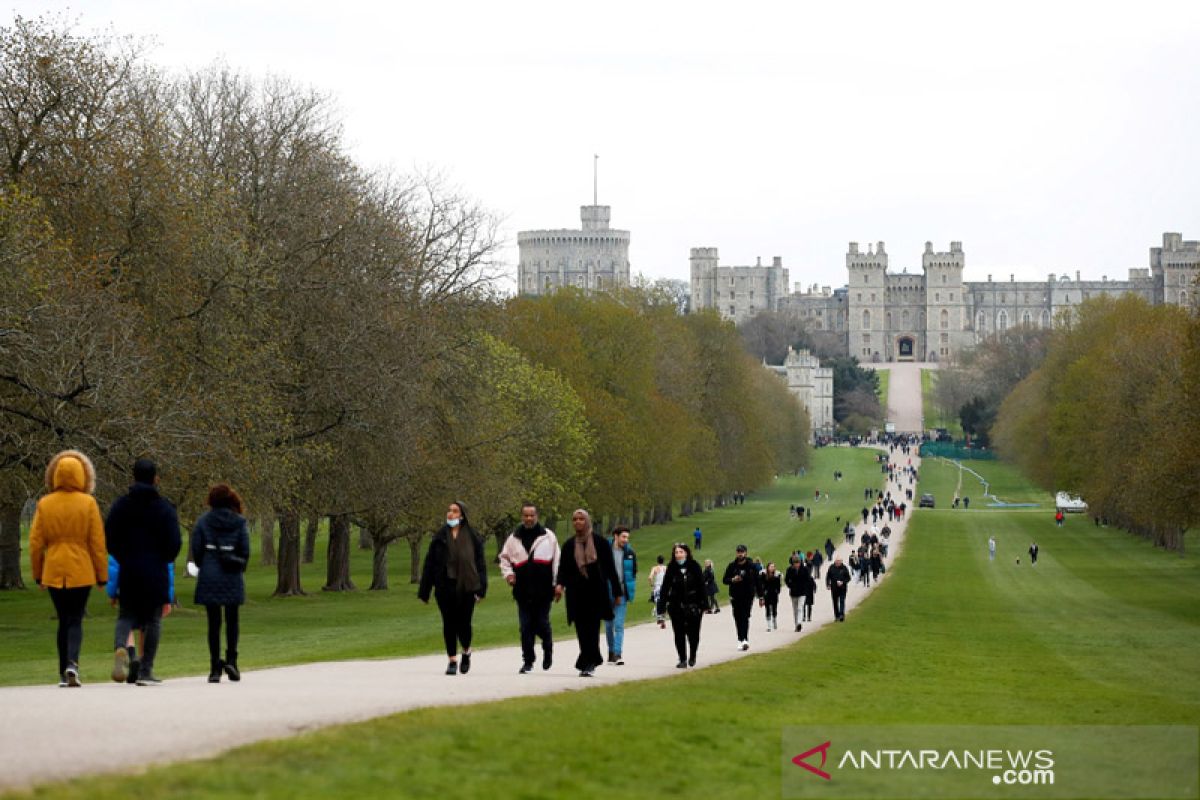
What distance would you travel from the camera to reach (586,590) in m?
18.8

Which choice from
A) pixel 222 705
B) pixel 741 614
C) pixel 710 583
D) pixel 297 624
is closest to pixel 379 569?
pixel 297 624

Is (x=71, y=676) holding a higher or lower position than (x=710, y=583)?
higher

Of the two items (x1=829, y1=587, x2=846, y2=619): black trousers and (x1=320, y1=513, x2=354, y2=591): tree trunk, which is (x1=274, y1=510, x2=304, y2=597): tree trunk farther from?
(x1=829, y1=587, x2=846, y2=619): black trousers

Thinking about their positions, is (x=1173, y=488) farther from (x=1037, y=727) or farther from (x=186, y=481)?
(x=1037, y=727)

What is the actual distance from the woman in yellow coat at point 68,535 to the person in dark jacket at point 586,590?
5.31 metres

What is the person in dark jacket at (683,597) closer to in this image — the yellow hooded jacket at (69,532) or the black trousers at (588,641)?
the black trousers at (588,641)

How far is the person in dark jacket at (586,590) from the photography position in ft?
61.5

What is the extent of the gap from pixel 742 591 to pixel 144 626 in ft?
42.9

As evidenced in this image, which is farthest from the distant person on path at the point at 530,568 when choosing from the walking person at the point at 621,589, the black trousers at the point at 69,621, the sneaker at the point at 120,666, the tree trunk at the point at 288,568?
the tree trunk at the point at 288,568

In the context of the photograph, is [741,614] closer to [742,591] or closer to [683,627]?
[742,591]

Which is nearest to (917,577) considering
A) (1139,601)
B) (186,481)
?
(1139,601)

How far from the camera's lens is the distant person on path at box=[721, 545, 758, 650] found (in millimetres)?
27297

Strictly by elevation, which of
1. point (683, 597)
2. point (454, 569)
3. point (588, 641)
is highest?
point (454, 569)

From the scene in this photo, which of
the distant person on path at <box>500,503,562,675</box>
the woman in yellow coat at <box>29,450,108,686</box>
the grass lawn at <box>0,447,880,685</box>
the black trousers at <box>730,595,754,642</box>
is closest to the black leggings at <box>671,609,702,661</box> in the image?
the distant person on path at <box>500,503,562,675</box>
